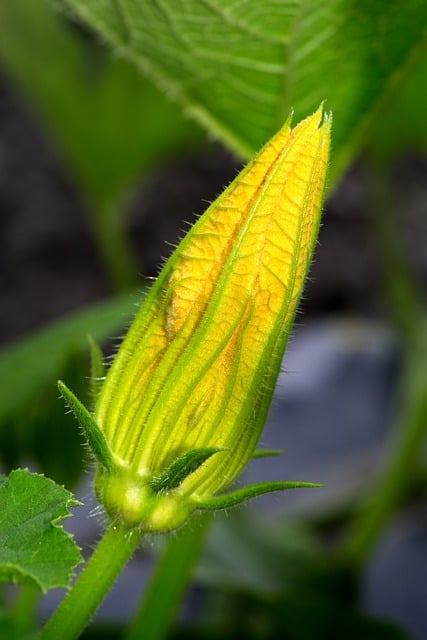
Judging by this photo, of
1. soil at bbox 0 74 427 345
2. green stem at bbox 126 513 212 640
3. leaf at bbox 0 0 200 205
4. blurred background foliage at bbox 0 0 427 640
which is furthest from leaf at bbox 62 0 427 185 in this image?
soil at bbox 0 74 427 345

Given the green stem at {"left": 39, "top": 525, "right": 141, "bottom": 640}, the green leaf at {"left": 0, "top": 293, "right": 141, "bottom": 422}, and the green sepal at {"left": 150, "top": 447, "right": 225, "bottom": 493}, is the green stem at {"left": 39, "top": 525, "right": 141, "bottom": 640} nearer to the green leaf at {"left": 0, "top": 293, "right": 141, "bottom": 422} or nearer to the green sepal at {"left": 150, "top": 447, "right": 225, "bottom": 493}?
the green sepal at {"left": 150, "top": 447, "right": 225, "bottom": 493}

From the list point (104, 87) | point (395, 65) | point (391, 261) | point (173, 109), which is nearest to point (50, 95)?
point (104, 87)

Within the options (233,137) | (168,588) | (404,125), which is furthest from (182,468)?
(404,125)

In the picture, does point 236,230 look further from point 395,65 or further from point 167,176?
point 167,176

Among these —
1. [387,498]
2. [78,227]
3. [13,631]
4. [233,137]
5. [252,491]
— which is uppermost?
[233,137]

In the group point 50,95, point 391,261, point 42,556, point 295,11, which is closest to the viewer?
point 42,556

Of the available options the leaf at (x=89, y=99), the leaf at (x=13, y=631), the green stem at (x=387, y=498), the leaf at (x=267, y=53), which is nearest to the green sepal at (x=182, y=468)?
the leaf at (x=13, y=631)

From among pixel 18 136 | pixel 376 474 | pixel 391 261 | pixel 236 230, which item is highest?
pixel 236 230

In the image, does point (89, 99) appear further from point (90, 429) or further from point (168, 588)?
point (90, 429)
